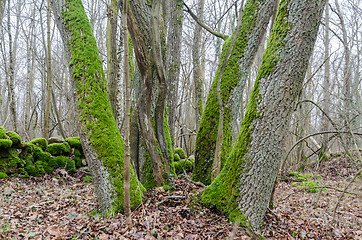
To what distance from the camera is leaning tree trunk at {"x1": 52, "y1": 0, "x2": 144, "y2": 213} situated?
3.41 meters

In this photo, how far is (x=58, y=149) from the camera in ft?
23.5

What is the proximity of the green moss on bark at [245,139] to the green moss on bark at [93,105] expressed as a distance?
1238mm

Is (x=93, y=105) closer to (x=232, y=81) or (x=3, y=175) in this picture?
(x=232, y=81)

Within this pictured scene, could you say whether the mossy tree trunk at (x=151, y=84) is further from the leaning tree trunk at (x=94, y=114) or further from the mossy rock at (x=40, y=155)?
the mossy rock at (x=40, y=155)

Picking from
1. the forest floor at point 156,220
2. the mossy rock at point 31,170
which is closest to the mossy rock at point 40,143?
the mossy rock at point 31,170

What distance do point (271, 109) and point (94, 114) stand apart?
2.53 m

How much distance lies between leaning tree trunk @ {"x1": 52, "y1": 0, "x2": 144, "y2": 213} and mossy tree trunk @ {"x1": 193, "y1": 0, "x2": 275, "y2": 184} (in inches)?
62.5

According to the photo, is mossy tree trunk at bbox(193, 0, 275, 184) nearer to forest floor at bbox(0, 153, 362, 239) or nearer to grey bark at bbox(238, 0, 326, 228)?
forest floor at bbox(0, 153, 362, 239)

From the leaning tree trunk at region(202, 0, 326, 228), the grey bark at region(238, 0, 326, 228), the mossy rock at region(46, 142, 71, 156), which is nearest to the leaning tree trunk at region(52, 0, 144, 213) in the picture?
the leaning tree trunk at region(202, 0, 326, 228)

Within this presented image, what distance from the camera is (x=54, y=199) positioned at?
4.45 metres

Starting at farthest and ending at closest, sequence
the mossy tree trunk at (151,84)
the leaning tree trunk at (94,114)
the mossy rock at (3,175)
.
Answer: the mossy rock at (3,175), the mossy tree trunk at (151,84), the leaning tree trunk at (94,114)

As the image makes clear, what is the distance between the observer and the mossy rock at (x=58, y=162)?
22.3ft

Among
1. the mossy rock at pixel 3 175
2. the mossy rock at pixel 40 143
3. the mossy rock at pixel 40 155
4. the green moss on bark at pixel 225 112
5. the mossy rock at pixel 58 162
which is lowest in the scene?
the mossy rock at pixel 3 175

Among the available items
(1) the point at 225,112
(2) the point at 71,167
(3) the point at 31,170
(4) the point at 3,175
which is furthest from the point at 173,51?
(4) the point at 3,175
